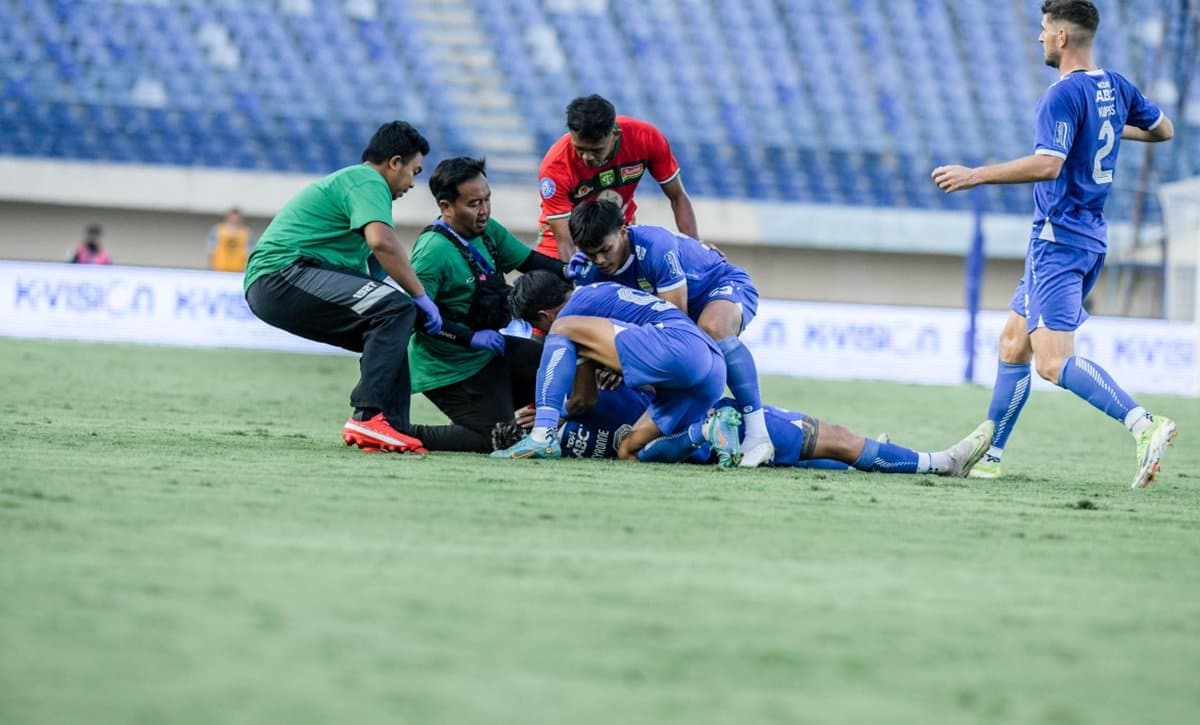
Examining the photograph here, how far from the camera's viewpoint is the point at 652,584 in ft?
12.4

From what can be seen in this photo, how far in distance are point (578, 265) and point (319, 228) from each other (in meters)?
1.23

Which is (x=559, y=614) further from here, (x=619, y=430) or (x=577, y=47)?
(x=577, y=47)

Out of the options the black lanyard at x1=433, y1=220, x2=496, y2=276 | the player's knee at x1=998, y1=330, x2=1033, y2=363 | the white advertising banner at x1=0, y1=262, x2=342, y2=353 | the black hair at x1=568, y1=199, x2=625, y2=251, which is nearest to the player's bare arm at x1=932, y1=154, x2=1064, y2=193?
the player's knee at x1=998, y1=330, x2=1033, y2=363

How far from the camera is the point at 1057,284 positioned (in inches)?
266

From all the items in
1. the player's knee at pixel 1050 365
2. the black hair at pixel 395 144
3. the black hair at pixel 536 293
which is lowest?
the player's knee at pixel 1050 365

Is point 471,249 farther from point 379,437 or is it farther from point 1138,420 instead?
point 1138,420

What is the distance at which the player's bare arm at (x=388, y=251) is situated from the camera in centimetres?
689

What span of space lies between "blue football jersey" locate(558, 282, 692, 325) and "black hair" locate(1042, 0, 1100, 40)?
2.06 m

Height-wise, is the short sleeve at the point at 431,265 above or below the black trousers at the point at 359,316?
above

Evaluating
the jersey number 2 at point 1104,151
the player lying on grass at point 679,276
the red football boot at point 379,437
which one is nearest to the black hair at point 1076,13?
the jersey number 2 at point 1104,151

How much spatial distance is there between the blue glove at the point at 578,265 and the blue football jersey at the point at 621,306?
0.38 ft

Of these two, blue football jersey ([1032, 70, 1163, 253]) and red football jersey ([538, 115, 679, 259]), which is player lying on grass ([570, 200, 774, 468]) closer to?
red football jersey ([538, 115, 679, 259])

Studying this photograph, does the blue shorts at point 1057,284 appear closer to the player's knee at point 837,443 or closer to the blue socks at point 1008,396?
the blue socks at point 1008,396

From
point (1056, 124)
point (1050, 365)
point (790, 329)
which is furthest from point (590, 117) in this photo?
point (790, 329)
